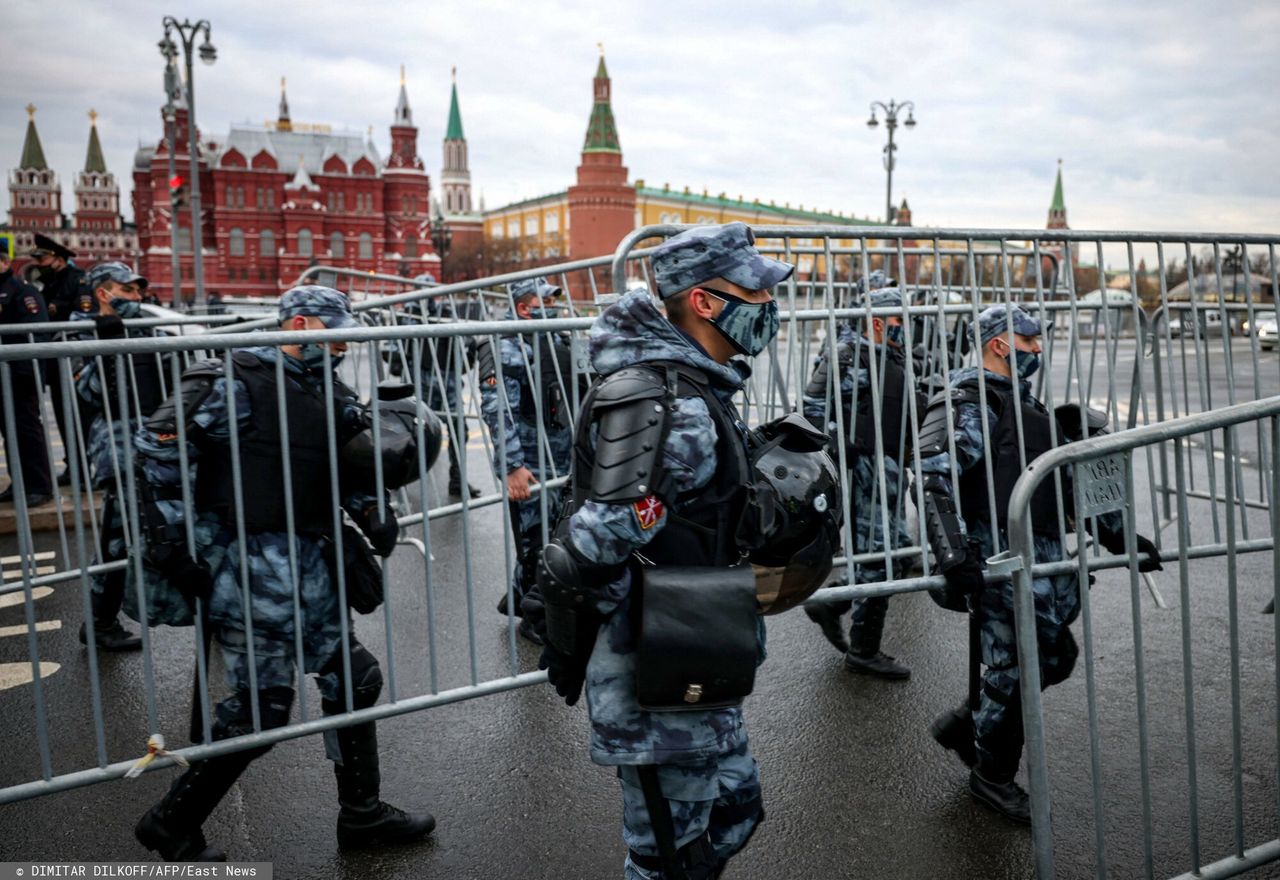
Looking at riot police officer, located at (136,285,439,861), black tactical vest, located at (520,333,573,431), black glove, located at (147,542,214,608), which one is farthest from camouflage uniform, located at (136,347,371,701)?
black tactical vest, located at (520,333,573,431)

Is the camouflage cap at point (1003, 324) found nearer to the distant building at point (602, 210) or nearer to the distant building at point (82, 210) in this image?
the distant building at point (602, 210)

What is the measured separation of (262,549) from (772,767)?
2095mm

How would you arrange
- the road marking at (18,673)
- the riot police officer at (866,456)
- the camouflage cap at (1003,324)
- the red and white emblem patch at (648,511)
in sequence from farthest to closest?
the riot police officer at (866,456)
the road marking at (18,673)
the camouflage cap at (1003,324)
the red and white emblem patch at (648,511)

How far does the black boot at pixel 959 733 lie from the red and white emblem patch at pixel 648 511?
83.6 inches

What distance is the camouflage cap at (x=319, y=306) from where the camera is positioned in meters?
3.52

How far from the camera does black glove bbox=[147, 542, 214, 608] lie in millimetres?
3004

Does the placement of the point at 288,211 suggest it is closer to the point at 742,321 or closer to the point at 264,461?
the point at 264,461

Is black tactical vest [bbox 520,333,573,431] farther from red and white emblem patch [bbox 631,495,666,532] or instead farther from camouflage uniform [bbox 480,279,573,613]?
red and white emblem patch [bbox 631,495,666,532]

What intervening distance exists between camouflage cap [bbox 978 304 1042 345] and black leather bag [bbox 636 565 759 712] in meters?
2.07

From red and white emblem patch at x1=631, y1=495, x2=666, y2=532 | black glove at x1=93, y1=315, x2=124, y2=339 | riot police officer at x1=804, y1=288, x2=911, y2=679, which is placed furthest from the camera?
riot police officer at x1=804, y1=288, x2=911, y2=679

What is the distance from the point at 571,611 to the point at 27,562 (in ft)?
5.99

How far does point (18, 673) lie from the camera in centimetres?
487

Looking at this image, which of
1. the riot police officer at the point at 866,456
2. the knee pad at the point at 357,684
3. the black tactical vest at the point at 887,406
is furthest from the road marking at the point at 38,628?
the black tactical vest at the point at 887,406

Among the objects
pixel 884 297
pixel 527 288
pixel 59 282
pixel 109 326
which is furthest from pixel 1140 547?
pixel 59 282
